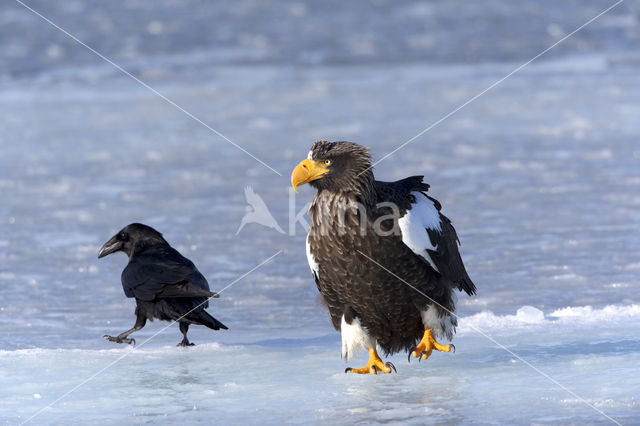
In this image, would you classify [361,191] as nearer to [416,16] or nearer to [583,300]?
[583,300]

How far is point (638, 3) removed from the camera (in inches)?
843

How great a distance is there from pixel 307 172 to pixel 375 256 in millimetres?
458

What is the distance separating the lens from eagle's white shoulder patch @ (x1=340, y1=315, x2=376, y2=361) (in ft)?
14.3

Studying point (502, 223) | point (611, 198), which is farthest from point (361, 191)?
point (611, 198)

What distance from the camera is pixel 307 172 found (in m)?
4.25

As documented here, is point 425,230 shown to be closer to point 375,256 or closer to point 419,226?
point 419,226

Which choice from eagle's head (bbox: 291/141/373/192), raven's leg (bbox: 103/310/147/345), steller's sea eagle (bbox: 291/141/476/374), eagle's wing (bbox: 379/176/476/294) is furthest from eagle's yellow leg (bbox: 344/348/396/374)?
raven's leg (bbox: 103/310/147/345)

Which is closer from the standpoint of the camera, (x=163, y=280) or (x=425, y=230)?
(x=425, y=230)

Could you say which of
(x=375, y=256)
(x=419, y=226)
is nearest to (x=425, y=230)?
(x=419, y=226)

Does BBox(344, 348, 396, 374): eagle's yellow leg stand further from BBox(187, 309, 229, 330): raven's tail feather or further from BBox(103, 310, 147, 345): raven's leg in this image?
BBox(103, 310, 147, 345): raven's leg

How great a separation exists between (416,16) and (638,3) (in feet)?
17.2

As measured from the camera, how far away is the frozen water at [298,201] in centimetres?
406

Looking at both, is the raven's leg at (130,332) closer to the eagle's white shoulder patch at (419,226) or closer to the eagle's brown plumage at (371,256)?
the eagle's brown plumage at (371,256)

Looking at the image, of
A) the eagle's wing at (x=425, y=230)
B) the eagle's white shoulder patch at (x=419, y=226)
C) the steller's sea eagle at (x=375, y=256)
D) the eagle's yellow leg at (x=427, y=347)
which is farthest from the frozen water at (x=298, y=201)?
the eagle's white shoulder patch at (x=419, y=226)
